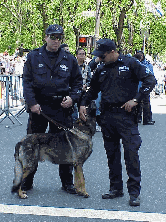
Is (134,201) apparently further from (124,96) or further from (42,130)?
(42,130)

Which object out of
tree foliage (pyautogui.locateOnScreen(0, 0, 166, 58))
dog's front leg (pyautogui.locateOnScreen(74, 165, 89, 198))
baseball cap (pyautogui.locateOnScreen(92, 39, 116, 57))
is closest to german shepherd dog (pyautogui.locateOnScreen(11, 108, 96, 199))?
dog's front leg (pyautogui.locateOnScreen(74, 165, 89, 198))

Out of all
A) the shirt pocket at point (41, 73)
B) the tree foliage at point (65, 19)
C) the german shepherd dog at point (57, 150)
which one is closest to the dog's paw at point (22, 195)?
the german shepherd dog at point (57, 150)

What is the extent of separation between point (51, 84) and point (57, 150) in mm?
726

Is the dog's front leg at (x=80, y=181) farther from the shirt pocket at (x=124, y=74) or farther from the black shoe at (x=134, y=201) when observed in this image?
the shirt pocket at (x=124, y=74)

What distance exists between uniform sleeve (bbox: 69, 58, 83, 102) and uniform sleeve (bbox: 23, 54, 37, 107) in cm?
45

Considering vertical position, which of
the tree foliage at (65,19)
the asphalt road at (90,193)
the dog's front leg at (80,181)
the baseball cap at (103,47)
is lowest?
the asphalt road at (90,193)

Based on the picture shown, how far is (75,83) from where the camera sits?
20.6 ft

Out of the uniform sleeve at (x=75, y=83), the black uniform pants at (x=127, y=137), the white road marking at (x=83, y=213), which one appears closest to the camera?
the white road marking at (x=83, y=213)

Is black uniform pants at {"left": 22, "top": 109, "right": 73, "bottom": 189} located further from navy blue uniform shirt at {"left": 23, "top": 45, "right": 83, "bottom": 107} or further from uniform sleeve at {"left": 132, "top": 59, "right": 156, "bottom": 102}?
uniform sleeve at {"left": 132, "top": 59, "right": 156, "bottom": 102}

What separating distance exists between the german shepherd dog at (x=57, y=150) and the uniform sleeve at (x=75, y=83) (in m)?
0.26

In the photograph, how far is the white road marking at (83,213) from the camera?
205 inches

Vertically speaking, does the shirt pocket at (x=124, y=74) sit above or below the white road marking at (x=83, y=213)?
above

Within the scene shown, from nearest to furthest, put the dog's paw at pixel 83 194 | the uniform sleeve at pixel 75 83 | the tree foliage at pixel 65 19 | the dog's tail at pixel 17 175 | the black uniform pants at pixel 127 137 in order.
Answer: the black uniform pants at pixel 127 137, the dog's tail at pixel 17 175, the dog's paw at pixel 83 194, the uniform sleeve at pixel 75 83, the tree foliage at pixel 65 19

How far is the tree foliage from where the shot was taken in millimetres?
37344
